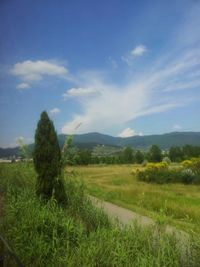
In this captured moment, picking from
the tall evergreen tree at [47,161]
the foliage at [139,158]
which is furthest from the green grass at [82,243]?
the foliage at [139,158]

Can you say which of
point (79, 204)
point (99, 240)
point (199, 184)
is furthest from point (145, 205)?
A: point (199, 184)

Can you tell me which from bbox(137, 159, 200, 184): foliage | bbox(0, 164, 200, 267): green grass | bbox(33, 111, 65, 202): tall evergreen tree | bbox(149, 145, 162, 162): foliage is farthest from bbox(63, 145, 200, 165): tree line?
bbox(0, 164, 200, 267): green grass

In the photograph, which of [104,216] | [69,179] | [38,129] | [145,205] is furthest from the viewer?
[145,205]

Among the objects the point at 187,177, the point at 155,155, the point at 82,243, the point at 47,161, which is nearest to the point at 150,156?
the point at 155,155

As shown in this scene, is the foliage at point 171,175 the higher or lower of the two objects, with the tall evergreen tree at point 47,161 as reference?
lower

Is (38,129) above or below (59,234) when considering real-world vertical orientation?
above

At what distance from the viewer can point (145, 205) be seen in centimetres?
933

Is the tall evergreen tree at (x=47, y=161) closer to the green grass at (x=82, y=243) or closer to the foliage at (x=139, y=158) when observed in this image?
the green grass at (x=82, y=243)

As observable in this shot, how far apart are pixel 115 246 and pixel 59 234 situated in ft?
3.45

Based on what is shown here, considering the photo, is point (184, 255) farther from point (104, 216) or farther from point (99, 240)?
point (104, 216)

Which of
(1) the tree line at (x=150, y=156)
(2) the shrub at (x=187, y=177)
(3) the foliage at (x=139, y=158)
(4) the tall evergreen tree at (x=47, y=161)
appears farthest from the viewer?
(3) the foliage at (x=139, y=158)

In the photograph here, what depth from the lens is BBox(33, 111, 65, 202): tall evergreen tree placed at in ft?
20.7

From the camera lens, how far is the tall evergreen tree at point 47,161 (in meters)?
6.30

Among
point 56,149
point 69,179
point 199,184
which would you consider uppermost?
point 56,149
